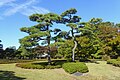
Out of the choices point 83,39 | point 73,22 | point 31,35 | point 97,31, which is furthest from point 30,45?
point 97,31

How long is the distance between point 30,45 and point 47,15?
4444 mm

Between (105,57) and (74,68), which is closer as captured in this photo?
(74,68)

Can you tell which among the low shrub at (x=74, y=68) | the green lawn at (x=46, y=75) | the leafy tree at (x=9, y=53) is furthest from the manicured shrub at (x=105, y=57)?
the leafy tree at (x=9, y=53)

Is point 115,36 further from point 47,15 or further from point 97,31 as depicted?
point 47,15

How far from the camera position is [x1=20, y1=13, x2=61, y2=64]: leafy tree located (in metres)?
28.7

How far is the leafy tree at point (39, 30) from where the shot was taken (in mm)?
28672

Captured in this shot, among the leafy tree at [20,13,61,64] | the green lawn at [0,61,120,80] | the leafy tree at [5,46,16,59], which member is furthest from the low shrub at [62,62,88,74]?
the leafy tree at [5,46,16,59]

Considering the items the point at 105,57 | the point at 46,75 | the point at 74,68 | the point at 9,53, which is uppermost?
the point at 9,53

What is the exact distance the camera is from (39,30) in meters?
29.9

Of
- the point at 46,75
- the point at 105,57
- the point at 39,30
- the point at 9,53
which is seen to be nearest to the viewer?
the point at 46,75

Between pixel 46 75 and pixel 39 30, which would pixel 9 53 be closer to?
pixel 39 30

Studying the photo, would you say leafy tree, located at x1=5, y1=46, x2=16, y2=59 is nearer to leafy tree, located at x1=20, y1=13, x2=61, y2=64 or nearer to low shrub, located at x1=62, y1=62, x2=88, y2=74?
leafy tree, located at x1=20, y1=13, x2=61, y2=64

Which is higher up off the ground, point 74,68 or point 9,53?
point 9,53

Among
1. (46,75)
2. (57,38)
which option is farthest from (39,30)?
(46,75)
